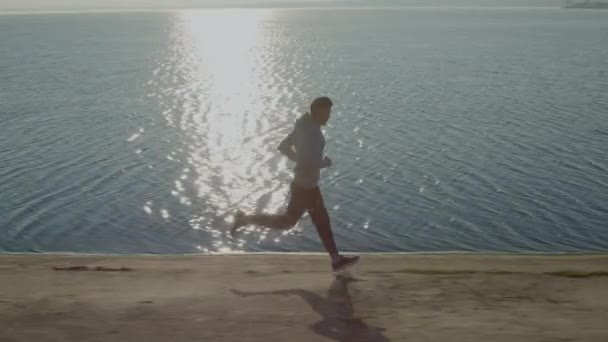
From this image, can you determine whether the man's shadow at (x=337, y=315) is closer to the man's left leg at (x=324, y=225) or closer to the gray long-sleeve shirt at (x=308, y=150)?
the man's left leg at (x=324, y=225)

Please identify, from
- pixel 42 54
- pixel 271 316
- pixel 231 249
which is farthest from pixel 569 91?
pixel 42 54

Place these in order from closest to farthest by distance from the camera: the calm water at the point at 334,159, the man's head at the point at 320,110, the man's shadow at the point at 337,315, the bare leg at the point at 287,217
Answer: the man's shadow at the point at 337,315, the man's head at the point at 320,110, the bare leg at the point at 287,217, the calm water at the point at 334,159

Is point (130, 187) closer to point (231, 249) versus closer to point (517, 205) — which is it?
point (231, 249)

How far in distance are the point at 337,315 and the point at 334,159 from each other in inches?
658

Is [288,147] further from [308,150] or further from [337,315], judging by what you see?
[337,315]

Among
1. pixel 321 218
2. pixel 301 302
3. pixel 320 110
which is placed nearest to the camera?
pixel 301 302

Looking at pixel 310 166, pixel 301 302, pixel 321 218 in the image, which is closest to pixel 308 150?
pixel 310 166

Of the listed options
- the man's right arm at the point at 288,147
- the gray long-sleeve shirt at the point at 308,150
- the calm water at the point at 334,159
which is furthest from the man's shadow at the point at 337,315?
the calm water at the point at 334,159

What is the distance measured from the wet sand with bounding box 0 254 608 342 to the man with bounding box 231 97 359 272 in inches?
24.2

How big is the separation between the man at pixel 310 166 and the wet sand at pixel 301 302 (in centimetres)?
62

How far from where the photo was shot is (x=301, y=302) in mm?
7227

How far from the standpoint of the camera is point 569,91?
125ft

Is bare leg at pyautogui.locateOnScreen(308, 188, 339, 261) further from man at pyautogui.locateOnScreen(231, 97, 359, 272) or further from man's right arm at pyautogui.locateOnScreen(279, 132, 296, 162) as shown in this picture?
man's right arm at pyautogui.locateOnScreen(279, 132, 296, 162)

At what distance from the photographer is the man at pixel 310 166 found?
297 inches
